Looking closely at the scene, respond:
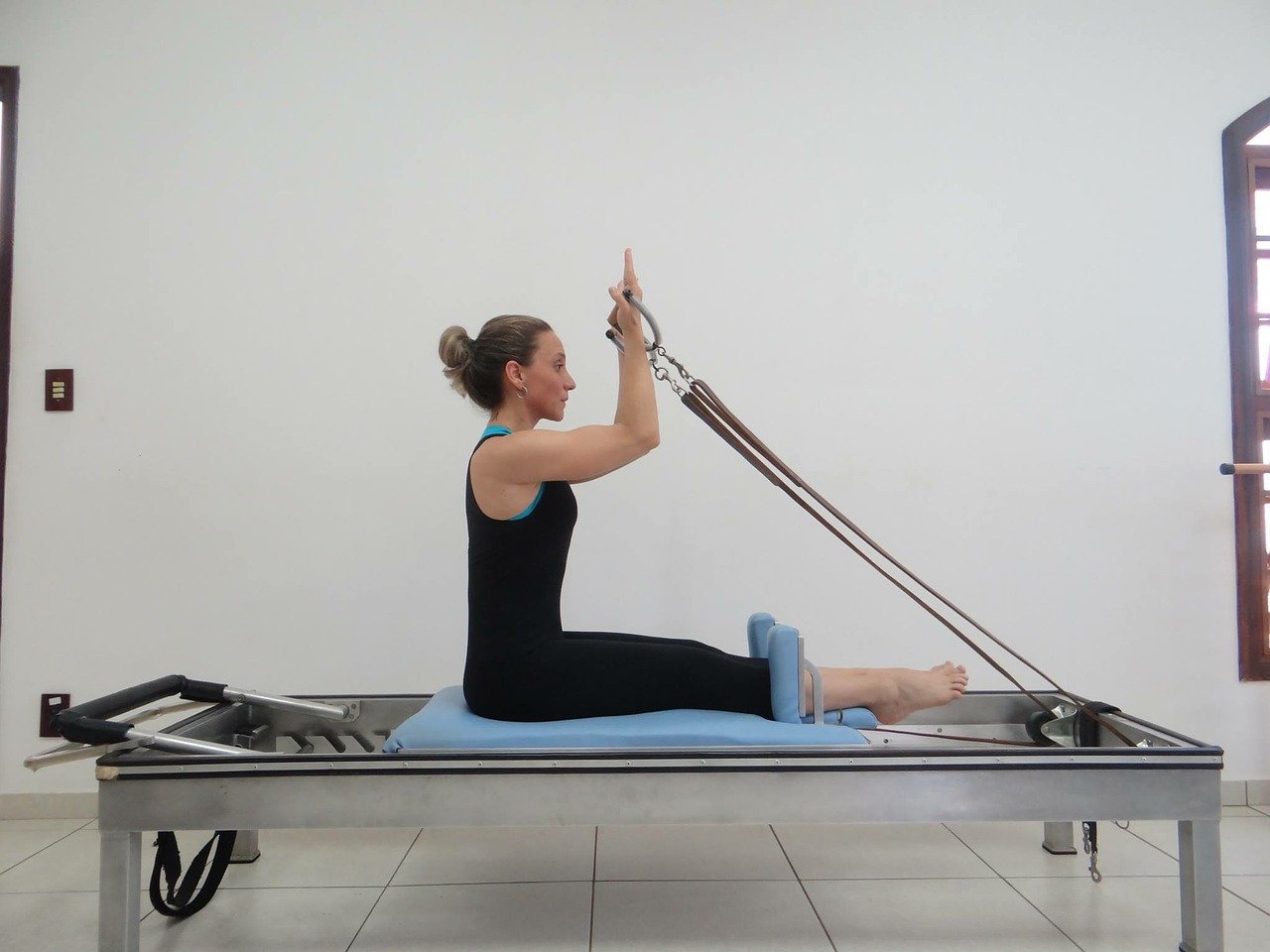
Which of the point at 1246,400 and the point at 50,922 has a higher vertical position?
the point at 1246,400

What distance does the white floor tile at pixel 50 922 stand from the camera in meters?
1.76

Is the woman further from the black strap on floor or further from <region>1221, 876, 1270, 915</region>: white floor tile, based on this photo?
<region>1221, 876, 1270, 915</region>: white floor tile

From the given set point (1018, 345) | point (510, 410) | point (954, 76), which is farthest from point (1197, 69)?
point (510, 410)

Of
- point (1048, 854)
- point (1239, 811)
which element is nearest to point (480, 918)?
point (1048, 854)

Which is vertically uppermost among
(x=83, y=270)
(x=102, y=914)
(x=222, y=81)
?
(x=222, y=81)

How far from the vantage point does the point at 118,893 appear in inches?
57.4

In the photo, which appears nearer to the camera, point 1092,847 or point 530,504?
point 530,504

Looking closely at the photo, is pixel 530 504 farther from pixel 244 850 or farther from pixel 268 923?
pixel 244 850

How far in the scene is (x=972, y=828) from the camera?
96.2 inches

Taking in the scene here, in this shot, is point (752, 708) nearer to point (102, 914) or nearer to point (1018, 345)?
point (102, 914)

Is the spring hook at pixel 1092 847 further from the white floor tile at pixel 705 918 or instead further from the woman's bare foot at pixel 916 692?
the white floor tile at pixel 705 918

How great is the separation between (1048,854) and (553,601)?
1481mm

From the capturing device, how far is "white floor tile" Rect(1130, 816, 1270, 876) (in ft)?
7.05

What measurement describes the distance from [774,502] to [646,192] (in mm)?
999
